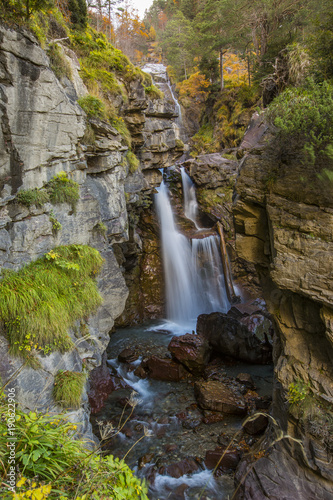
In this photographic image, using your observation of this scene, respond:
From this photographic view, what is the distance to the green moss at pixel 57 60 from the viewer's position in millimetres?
7180

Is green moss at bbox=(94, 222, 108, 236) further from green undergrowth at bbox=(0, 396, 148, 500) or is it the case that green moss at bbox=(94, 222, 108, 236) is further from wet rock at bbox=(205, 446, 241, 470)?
wet rock at bbox=(205, 446, 241, 470)

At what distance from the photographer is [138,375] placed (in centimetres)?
1038

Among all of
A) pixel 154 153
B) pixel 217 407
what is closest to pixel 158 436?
pixel 217 407

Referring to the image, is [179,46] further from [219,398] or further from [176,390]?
[219,398]

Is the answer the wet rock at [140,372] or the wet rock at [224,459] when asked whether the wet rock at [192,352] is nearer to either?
the wet rock at [140,372]

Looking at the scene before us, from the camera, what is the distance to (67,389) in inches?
217

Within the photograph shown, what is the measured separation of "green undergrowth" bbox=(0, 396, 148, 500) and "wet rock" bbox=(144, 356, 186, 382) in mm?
7263

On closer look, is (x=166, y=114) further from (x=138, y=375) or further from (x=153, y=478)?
(x=153, y=478)

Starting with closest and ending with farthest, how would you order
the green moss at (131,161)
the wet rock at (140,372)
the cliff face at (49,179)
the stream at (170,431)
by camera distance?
the cliff face at (49,179) → the stream at (170,431) → the wet rock at (140,372) → the green moss at (131,161)

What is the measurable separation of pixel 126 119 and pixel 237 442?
11.1 m

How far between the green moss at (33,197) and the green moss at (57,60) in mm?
3147

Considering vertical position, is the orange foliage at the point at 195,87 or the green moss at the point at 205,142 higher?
the orange foliage at the point at 195,87

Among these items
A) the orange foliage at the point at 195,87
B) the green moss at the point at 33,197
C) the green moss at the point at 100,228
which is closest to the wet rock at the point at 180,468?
the green moss at the point at 100,228

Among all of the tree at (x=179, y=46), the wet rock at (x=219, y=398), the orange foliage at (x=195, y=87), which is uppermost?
the tree at (x=179, y=46)
